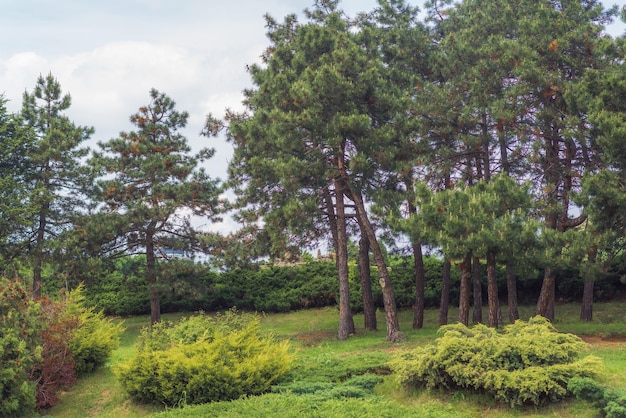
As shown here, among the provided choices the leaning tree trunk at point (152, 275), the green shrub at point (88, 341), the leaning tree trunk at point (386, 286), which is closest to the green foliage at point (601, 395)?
the leaning tree trunk at point (386, 286)

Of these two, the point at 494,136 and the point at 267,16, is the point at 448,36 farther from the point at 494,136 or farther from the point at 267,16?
the point at 267,16

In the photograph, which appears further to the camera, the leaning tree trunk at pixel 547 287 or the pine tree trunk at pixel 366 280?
the pine tree trunk at pixel 366 280

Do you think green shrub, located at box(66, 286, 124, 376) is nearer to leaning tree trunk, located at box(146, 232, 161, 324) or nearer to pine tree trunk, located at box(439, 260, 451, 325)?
leaning tree trunk, located at box(146, 232, 161, 324)

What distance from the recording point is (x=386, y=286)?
17469 mm

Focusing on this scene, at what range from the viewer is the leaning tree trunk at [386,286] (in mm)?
16984

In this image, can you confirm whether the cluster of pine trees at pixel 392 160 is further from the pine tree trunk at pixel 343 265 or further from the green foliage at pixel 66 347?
the green foliage at pixel 66 347

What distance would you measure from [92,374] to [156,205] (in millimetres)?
8871

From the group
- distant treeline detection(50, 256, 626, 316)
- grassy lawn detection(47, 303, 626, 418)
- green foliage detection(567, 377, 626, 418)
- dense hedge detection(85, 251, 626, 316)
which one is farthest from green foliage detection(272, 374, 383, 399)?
dense hedge detection(85, 251, 626, 316)

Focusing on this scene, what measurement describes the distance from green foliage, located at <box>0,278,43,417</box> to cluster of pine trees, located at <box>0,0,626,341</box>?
748 centimetres

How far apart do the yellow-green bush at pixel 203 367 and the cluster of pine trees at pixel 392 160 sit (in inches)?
186

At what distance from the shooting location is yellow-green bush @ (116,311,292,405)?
10.5 m

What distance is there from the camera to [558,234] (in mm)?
14008

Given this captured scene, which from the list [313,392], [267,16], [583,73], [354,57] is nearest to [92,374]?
[313,392]

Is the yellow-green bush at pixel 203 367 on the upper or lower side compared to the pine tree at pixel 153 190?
lower
